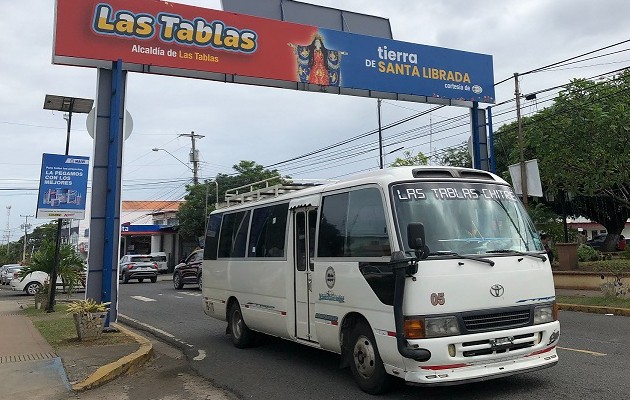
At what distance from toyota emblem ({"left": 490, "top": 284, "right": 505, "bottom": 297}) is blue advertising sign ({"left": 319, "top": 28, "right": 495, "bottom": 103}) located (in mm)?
9104

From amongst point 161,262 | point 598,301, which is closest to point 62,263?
point 598,301

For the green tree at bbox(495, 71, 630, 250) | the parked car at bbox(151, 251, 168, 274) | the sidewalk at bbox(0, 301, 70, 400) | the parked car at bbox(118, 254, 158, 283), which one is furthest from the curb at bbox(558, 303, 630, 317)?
the parked car at bbox(151, 251, 168, 274)

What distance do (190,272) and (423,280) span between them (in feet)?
A: 68.1

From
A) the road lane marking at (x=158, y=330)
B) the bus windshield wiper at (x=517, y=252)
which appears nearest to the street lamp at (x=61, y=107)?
the road lane marking at (x=158, y=330)

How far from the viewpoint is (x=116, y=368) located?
7.80 m

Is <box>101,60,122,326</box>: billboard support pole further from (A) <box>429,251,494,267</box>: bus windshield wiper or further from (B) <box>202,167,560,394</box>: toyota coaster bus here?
(A) <box>429,251,494,267</box>: bus windshield wiper

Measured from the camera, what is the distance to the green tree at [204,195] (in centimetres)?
4522

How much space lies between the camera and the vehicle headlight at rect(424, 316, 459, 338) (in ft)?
17.7

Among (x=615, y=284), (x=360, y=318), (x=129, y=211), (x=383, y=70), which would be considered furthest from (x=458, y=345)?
(x=129, y=211)

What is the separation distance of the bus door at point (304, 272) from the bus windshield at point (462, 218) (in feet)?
6.25

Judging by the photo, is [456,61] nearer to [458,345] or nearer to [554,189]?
[554,189]

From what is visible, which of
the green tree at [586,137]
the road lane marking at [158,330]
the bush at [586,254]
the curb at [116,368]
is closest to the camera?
the curb at [116,368]

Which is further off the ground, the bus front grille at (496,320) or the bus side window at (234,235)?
the bus side window at (234,235)

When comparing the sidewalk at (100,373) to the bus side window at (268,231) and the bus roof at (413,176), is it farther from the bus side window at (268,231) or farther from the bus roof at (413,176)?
the bus roof at (413,176)
